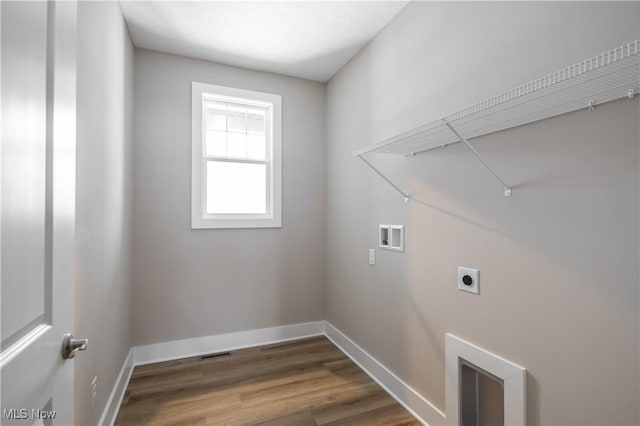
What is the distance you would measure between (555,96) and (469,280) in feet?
2.91

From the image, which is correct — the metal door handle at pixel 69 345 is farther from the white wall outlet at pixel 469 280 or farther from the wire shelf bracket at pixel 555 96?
the white wall outlet at pixel 469 280

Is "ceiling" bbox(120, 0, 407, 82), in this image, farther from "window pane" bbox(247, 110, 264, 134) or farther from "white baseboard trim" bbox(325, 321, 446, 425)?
"white baseboard trim" bbox(325, 321, 446, 425)

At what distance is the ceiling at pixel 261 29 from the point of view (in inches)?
78.4

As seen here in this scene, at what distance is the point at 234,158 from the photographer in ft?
9.20

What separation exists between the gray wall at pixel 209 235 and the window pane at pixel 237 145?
0.36 metres

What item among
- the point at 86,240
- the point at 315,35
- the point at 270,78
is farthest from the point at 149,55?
the point at 86,240

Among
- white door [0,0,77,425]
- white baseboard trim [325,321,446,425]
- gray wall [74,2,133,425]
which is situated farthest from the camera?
white baseboard trim [325,321,446,425]

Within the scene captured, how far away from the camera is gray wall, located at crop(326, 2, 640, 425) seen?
1000 millimetres

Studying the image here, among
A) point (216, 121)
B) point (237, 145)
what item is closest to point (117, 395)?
point (237, 145)

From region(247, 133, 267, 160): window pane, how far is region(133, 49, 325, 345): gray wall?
204 mm

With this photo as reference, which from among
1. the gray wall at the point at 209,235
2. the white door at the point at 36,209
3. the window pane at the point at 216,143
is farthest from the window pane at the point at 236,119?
the white door at the point at 36,209

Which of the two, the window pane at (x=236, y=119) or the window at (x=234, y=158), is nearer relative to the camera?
the window at (x=234, y=158)

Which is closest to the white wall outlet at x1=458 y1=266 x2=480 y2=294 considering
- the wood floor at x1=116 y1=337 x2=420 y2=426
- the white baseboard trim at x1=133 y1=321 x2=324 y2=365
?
the wood floor at x1=116 y1=337 x2=420 y2=426

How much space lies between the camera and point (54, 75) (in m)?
0.70
